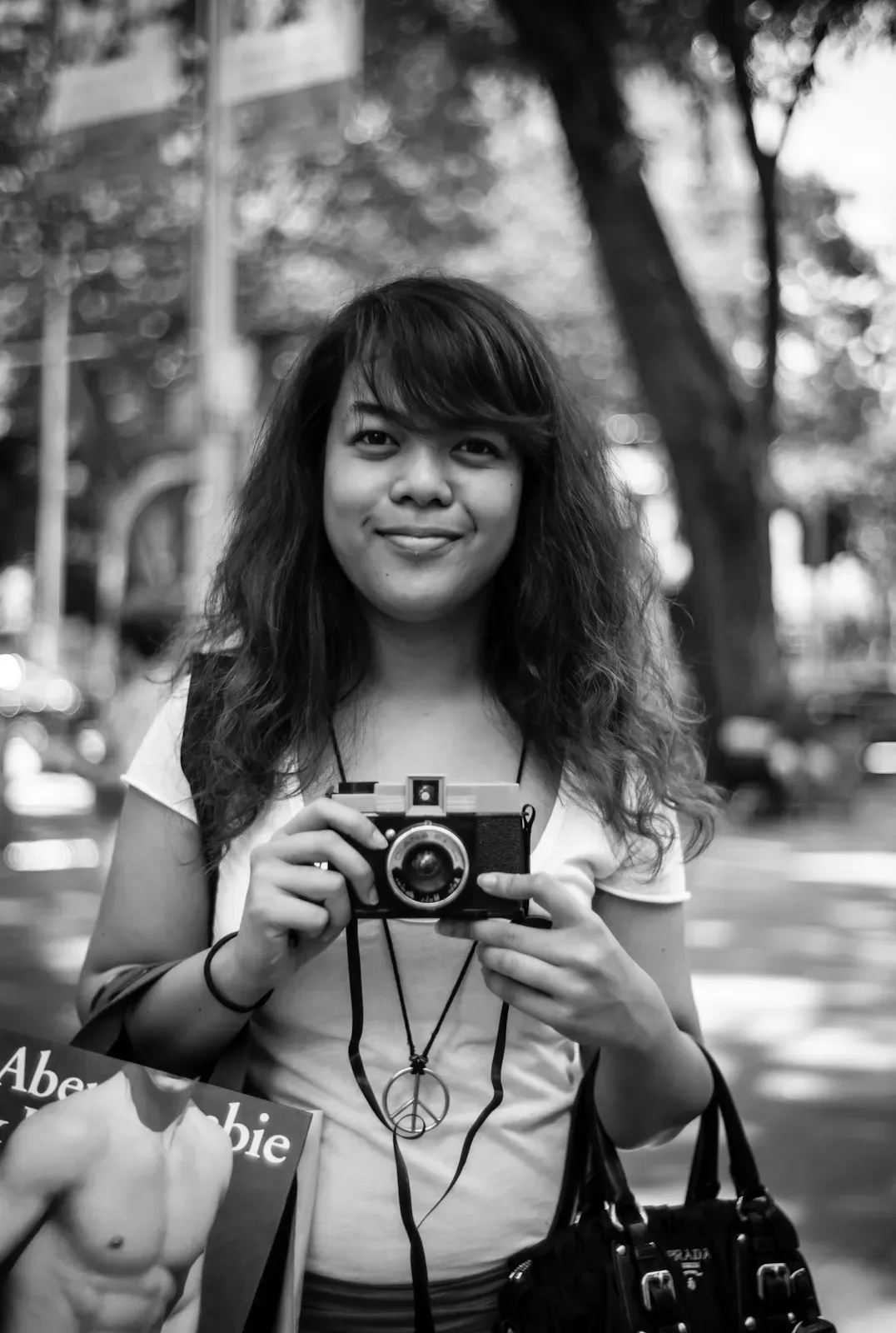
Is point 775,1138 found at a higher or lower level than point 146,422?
lower

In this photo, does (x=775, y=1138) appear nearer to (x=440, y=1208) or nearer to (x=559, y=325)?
(x=440, y=1208)

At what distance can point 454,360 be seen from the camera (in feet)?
5.49

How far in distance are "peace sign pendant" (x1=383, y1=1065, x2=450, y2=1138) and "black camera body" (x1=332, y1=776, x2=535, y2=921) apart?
18 centimetres

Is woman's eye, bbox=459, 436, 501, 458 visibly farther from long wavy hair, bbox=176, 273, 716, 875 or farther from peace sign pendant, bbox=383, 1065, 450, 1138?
peace sign pendant, bbox=383, 1065, 450, 1138

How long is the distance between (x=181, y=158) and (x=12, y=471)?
75.0ft

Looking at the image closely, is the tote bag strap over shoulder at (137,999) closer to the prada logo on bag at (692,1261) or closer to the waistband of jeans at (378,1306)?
the waistband of jeans at (378,1306)

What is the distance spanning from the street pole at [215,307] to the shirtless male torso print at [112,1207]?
737 centimetres

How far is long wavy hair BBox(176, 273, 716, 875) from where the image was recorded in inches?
66.6


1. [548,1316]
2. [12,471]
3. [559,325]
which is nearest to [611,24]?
[548,1316]

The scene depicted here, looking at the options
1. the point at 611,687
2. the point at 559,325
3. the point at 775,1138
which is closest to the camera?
the point at 611,687

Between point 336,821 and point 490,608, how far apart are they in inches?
18.6

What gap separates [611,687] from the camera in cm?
182

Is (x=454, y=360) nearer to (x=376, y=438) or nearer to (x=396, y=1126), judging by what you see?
(x=376, y=438)

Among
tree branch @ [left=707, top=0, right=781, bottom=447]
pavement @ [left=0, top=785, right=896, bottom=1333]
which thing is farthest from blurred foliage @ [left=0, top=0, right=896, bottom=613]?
pavement @ [left=0, top=785, right=896, bottom=1333]
